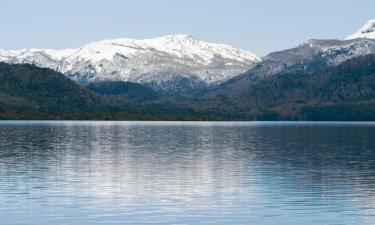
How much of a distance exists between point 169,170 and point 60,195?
3402 cm

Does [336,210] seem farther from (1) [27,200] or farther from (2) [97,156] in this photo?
(2) [97,156]

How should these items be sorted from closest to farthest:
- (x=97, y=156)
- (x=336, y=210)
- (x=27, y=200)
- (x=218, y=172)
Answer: (x=336, y=210)
(x=27, y=200)
(x=218, y=172)
(x=97, y=156)

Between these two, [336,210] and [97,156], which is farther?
[97,156]

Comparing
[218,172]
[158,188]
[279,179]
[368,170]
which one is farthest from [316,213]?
[368,170]

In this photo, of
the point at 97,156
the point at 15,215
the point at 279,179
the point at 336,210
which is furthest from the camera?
the point at 97,156

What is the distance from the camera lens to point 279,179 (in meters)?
104

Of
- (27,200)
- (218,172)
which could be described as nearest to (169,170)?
(218,172)

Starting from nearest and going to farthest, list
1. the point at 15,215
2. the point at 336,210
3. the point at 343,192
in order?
the point at 15,215
the point at 336,210
the point at 343,192

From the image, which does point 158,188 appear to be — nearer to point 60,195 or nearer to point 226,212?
point 60,195

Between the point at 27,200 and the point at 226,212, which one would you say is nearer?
the point at 226,212

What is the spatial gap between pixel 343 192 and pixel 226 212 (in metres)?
21.9

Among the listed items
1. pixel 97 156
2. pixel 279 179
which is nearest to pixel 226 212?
pixel 279 179

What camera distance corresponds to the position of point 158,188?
90.9 metres

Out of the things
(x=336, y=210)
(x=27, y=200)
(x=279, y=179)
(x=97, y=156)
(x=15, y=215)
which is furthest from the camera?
(x=97, y=156)
